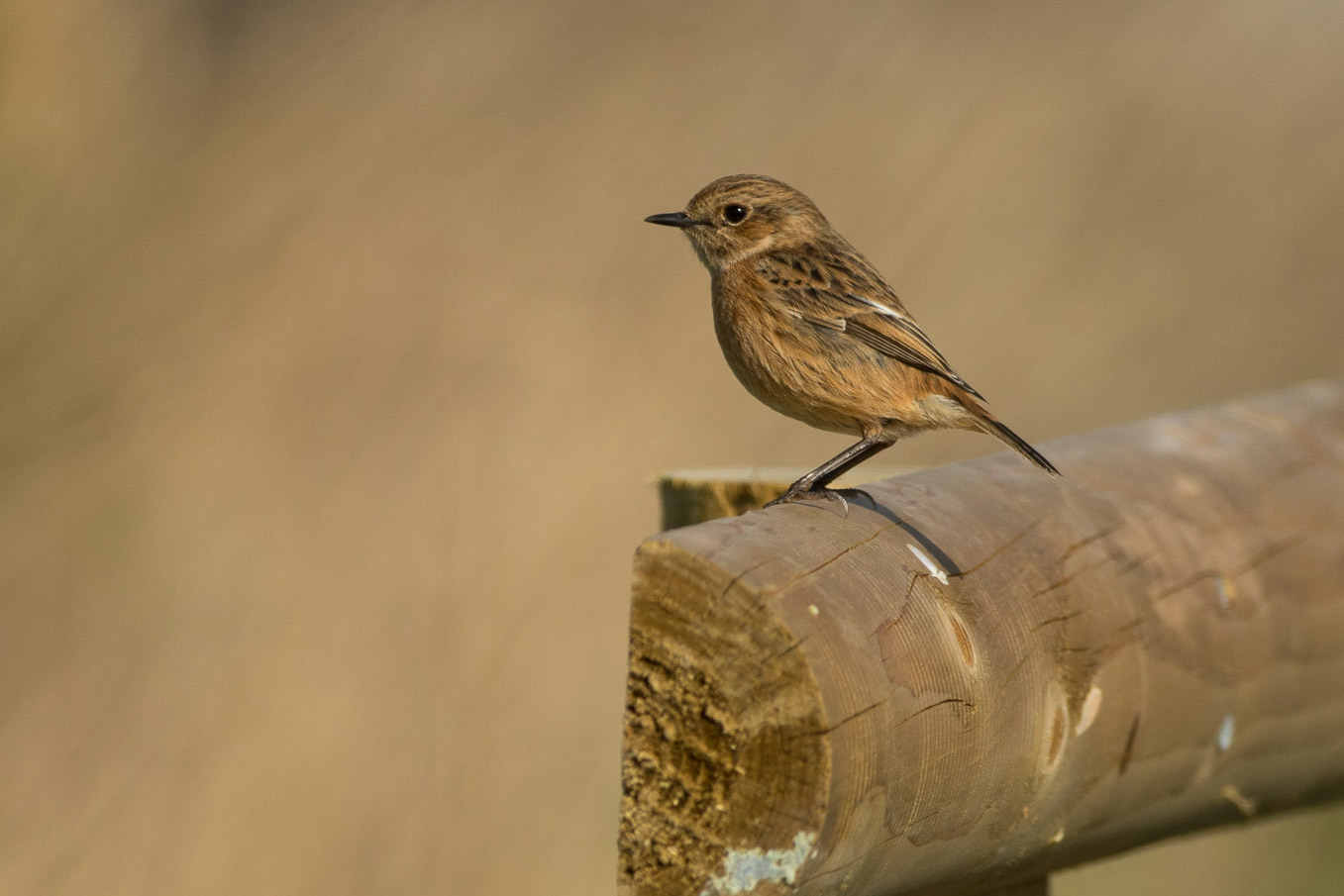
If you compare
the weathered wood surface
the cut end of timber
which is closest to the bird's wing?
the weathered wood surface

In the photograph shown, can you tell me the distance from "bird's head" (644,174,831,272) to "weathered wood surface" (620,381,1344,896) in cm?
166

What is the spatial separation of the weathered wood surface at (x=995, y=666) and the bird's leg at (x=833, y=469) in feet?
2.06

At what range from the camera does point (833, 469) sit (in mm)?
4184

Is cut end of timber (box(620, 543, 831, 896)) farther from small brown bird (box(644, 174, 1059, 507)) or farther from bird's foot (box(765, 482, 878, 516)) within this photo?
small brown bird (box(644, 174, 1059, 507))

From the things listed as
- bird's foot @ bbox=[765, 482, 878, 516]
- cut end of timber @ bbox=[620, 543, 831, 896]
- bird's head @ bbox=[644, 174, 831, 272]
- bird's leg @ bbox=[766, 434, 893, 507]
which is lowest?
cut end of timber @ bbox=[620, 543, 831, 896]

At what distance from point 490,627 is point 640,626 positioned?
12.4 feet

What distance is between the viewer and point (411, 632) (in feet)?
19.2

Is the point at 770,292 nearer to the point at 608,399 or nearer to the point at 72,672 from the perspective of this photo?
the point at 608,399

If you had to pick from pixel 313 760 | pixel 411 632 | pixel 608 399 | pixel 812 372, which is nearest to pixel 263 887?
pixel 313 760

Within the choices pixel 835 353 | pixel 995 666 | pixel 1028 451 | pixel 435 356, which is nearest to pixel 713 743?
pixel 995 666

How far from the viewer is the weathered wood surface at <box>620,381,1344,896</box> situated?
6.95ft

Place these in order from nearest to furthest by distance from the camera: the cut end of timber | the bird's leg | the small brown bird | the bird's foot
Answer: the cut end of timber, the bird's foot, the bird's leg, the small brown bird

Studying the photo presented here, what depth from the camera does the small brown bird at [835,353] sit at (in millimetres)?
4387

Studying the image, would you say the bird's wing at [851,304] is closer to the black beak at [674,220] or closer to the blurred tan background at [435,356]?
the black beak at [674,220]
